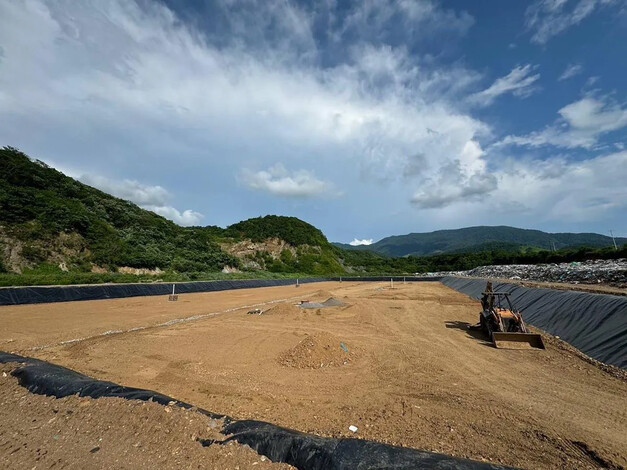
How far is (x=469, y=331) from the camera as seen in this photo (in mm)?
11625

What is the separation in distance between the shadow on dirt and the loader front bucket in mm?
357

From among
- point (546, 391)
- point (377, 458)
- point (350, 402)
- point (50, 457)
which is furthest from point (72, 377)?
point (546, 391)

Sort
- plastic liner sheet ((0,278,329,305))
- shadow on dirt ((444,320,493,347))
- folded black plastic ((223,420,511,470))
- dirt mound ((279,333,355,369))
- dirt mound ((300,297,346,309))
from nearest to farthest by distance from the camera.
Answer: folded black plastic ((223,420,511,470)) → dirt mound ((279,333,355,369)) → shadow on dirt ((444,320,493,347)) → plastic liner sheet ((0,278,329,305)) → dirt mound ((300,297,346,309))

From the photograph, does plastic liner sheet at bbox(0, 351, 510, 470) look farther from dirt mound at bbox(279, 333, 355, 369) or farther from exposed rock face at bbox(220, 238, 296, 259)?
exposed rock face at bbox(220, 238, 296, 259)

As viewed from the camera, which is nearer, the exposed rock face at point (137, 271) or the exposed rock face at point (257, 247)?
the exposed rock face at point (137, 271)

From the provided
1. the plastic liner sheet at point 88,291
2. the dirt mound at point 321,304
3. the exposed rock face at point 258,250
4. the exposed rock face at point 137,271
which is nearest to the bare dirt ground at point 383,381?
the plastic liner sheet at point 88,291

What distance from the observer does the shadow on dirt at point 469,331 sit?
33.0 feet

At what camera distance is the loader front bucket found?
29.1 feet

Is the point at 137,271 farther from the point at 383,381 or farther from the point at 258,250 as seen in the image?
the point at 258,250

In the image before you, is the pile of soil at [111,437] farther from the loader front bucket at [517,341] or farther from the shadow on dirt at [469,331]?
the shadow on dirt at [469,331]

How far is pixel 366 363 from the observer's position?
770cm

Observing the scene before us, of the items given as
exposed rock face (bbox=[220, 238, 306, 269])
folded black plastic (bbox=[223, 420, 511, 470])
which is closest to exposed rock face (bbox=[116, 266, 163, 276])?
exposed rock face (bbox=[220, 238, 306, 269])

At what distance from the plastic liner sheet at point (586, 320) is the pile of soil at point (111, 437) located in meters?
8.50

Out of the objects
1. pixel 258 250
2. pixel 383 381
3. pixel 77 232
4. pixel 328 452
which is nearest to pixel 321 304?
pixel 383 381
